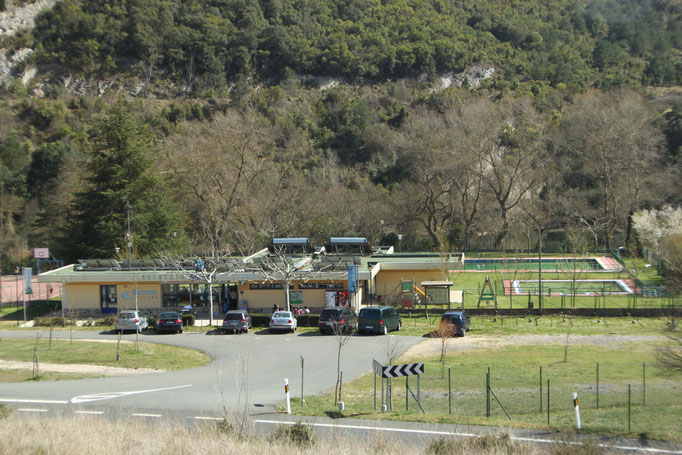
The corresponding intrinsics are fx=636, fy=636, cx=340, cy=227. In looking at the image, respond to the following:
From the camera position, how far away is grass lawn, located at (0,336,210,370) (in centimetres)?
2636

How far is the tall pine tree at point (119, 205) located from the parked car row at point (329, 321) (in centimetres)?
1929

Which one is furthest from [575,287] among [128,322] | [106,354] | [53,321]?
[53,321]

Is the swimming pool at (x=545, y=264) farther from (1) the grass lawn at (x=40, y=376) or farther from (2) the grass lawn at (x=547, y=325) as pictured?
(1) the grass lawn at (x=40, y=376)

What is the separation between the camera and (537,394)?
63.9 feet

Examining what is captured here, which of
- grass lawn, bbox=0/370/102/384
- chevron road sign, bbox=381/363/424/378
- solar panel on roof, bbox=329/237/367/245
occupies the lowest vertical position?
grass lawn, bbox=0/370/102/384

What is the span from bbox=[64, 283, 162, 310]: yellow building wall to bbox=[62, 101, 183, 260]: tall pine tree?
1116 centimetres

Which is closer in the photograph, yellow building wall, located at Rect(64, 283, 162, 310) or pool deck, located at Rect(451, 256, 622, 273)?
yellow building wall, located at Rect(64, 283, 162, 310)

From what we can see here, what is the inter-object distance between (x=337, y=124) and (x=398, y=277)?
7185 cm

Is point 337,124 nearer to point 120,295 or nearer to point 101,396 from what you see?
point 120,295

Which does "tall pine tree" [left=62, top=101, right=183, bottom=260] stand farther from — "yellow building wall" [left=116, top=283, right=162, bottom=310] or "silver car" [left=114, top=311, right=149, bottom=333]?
"silver car" [left=114, top=311, right=149, bottom=333]

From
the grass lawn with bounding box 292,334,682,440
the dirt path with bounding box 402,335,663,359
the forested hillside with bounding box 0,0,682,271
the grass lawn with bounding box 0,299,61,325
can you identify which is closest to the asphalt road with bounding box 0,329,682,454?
the grass lawn with bounding box 292,334,682,440

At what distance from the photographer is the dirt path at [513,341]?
28375 mm

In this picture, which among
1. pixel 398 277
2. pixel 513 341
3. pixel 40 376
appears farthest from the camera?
pixel 398 277

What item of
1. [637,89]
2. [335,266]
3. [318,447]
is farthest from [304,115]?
[318,447]
